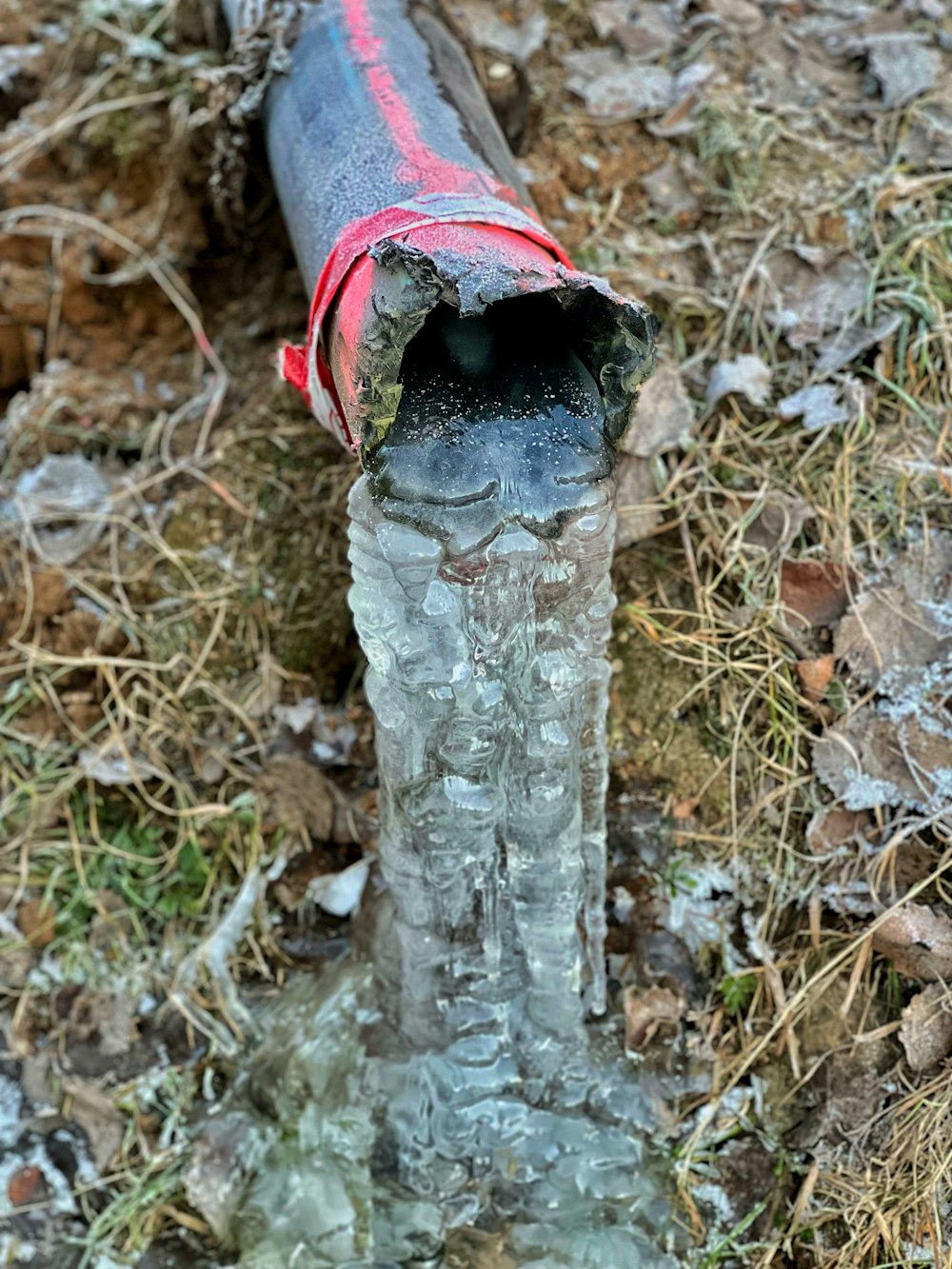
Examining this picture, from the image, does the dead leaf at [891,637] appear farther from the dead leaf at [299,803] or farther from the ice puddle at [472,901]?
the dead leaf at [299,803]

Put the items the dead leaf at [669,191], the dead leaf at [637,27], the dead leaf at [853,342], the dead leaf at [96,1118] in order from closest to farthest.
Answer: the dead leaf at [96,1118]
the dead leaf at [853,342]
the dead leaf at [669,191]
the dead leaf at [637,27]

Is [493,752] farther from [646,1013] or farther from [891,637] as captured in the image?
[891,637]

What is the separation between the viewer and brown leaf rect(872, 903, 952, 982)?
5.65ft

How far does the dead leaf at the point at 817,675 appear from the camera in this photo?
1.96m

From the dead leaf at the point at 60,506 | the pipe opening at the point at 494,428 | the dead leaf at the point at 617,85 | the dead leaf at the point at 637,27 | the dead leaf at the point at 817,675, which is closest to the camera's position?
the pipe opening at the point at 494,428

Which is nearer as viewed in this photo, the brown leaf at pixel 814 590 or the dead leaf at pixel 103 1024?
the brown leaf at pixel 814 590

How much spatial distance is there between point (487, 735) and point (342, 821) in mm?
722

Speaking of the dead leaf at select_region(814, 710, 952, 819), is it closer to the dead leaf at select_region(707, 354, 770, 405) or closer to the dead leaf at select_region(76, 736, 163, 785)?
the dead leaf at select_region(707, 354, 770, 405)

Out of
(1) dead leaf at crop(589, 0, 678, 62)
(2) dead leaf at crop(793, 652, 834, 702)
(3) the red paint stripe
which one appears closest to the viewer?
(3) the red paint stripe

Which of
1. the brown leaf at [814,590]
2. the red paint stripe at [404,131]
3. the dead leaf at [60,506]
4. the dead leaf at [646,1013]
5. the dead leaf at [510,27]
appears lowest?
the dead leaf at [646,1013]

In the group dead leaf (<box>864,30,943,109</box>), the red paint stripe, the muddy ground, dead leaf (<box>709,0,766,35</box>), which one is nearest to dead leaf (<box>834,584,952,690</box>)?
the muddy ground

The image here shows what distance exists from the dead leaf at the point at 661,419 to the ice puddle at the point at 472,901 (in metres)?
0.63

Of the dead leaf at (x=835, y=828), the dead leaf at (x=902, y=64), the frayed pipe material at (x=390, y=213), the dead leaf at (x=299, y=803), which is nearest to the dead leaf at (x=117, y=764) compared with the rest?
the dead leaf at (x=299, y=803)

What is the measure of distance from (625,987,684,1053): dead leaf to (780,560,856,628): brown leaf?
0.66 metres
